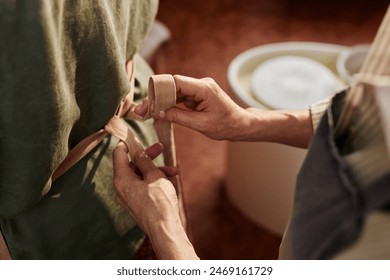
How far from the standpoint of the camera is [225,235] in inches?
58.4

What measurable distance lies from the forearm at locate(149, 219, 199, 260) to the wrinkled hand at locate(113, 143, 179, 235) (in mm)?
10

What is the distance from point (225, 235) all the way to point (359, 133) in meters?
1.03

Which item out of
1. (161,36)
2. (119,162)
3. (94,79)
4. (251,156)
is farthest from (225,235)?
(94,79)

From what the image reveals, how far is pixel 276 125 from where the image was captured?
0.89 meters

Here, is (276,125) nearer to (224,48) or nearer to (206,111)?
(206,111)

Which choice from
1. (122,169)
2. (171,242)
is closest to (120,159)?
(122,169)

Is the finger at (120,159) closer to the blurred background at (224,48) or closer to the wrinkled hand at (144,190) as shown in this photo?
the wrinkled hand at (144,190)

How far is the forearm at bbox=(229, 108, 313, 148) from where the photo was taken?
2.89ft


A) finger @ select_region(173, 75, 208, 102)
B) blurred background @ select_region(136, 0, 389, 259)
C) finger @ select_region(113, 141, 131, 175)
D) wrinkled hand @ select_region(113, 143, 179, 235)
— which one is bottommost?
blurred background @ select_region(136, 0, 389, 259)

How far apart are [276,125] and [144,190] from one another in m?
0.30

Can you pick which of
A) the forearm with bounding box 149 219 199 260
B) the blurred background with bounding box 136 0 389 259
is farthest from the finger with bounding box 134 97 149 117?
the blurred background with bounding box 136 0 389 259

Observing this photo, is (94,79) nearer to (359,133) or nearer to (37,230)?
(37,230)

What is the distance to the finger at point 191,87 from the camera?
2.51 ft

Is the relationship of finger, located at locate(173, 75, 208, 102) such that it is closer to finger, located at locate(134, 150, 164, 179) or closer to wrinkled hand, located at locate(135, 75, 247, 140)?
wrinkled hand, located at locate(135, 75, 247, 140)
